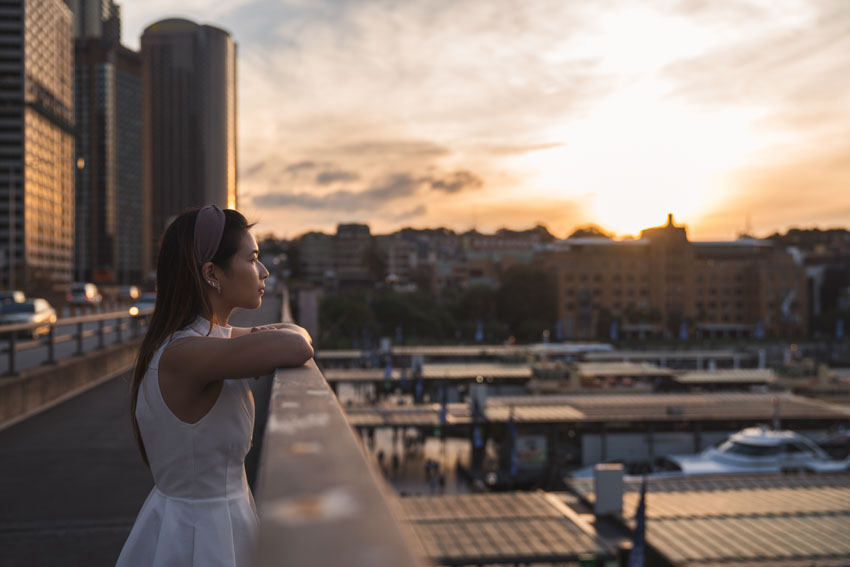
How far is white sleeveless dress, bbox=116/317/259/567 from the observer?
206 cm

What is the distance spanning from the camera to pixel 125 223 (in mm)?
158125

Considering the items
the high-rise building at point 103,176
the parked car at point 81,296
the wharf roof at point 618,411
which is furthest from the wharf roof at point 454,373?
the high-rise building at point 103,176

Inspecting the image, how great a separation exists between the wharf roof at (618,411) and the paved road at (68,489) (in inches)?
1080

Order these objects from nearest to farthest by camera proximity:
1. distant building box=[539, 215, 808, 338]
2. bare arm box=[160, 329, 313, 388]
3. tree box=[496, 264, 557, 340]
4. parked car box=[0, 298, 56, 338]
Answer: bare arm box=[160, 329, 313, 388] → parked car box=[0, 298, 56, 338] → tree box=[496, 264, 557, 340] → distant building box=[539, 215, 808, 338]

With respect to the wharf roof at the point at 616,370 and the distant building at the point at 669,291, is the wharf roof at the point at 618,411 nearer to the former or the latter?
the wharf roof at the point at 616,370

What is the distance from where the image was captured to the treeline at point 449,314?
283 ft

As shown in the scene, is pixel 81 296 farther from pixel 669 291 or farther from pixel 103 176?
pixel 103 176

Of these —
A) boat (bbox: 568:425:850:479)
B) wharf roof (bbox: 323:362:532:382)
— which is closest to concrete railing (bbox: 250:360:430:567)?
boat (bbox: 568:425:850:479)

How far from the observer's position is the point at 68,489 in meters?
5.99

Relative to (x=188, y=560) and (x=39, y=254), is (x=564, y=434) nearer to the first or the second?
(x=188, y=560)

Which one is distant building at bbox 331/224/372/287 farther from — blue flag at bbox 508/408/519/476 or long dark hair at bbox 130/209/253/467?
long dark hair at bbox 130/209/253/467

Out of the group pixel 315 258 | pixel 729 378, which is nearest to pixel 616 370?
pixel 729 378

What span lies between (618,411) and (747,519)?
19.7 m

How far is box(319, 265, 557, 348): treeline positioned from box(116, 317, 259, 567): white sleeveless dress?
75.8 m
